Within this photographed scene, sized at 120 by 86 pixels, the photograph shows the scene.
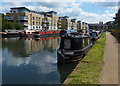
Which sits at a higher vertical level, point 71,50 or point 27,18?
point 27,18

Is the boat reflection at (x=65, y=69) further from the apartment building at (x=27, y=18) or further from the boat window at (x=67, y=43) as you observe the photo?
the apartment building at (x=27, y=18)

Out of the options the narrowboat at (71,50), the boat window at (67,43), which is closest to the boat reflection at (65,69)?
the narrowboat at (71,50)

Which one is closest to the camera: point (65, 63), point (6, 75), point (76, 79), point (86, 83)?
point (86, 83)

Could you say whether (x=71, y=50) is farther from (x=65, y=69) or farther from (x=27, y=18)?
(x=27, y=18)

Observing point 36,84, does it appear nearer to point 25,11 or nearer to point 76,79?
point 76,79

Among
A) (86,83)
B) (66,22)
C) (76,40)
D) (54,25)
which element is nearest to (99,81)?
(86,83)

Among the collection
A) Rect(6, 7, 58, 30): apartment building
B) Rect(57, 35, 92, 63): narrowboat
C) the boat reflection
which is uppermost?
Rect(6, 7, 58, 30): apartment building

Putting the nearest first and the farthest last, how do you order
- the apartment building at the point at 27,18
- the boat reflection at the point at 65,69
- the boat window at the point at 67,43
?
the boat reflection at the point at 65,69, the boat window at the point at 67,43, the apartment building at the point at 27,18

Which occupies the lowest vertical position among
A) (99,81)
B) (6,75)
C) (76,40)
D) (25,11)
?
(6,75)

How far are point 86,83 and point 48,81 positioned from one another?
4194mm

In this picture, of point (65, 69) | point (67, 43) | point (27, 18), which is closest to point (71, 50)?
point (67, 43)

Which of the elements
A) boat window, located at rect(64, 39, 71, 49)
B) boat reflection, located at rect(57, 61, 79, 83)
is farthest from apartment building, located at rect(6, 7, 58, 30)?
boat reflection, located at rect(57, 61, 79, 83)

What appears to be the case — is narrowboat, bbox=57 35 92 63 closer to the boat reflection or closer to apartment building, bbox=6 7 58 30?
the boat reflection

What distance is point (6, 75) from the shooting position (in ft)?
36.9
